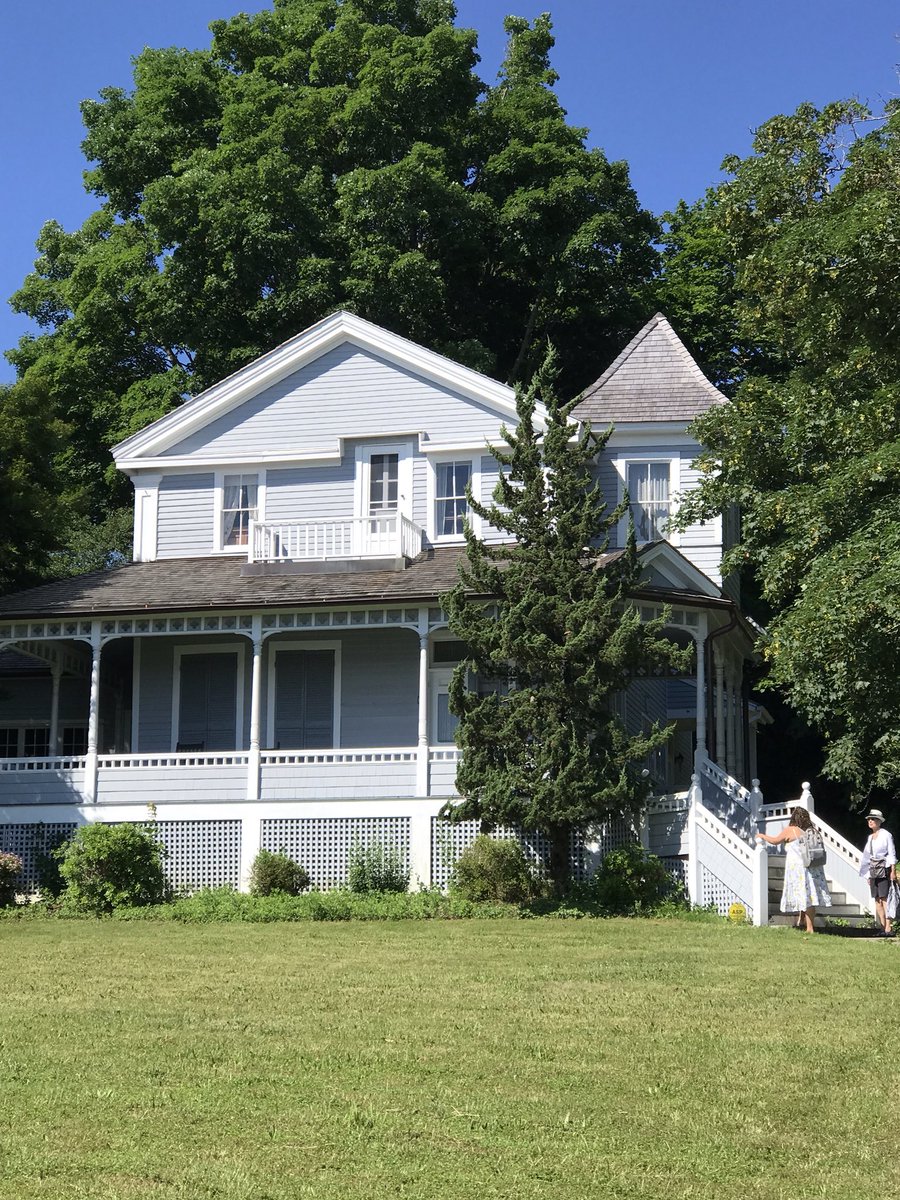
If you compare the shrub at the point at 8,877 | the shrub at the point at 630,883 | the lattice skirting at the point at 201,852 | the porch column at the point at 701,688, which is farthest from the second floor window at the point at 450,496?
the shrub at the point at 8,877

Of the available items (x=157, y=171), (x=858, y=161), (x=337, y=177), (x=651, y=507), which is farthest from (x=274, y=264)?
(x=858, y=161)

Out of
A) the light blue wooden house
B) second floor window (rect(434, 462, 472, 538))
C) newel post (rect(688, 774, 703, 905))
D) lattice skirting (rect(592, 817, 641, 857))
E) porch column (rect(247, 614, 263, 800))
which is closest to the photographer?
newel post (rect(688, 774, 703, 905))

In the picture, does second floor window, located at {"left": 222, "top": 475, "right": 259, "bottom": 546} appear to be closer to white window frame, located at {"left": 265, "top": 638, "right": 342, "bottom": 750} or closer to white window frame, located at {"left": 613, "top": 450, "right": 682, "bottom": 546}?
white window frame, located at {"left": 265, "top": 638, "right": 342, "bottom": 750}

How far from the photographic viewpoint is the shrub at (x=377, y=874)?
23.9m

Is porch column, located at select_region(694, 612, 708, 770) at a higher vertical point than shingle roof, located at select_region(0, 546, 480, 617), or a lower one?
lower

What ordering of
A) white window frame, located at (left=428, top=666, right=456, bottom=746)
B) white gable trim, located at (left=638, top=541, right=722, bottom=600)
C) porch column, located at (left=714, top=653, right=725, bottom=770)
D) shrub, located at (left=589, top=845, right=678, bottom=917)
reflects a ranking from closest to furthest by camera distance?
shrub, located at (left=589, top=845, right=678, bottom=917), white gable trim, located at (left=638, top=541, right=722, bottom=600), white window frame, located at (left=428, top=666, right=456, bottom=746), porch column, located at (left=714, top=653, right=725, bottom=770)

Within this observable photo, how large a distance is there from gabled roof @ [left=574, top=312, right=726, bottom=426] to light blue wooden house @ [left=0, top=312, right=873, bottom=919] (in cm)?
6

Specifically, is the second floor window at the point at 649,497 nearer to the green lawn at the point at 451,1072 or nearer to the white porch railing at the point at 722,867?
the white porch railing at the point at 722,867

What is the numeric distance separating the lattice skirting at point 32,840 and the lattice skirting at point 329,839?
11.3 ft

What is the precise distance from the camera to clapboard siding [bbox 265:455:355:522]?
99.3 ft

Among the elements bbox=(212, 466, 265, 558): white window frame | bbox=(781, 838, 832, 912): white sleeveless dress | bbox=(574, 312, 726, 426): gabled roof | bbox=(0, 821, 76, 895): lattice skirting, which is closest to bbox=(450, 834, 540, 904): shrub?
bbox=(781, 838, 832, 912): white sleeveless dress

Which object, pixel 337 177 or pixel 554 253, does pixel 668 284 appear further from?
pixel 337 177

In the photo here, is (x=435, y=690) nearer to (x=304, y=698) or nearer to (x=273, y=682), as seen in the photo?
(x=304, y=698)

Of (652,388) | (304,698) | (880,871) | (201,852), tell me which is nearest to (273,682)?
(304,698)
